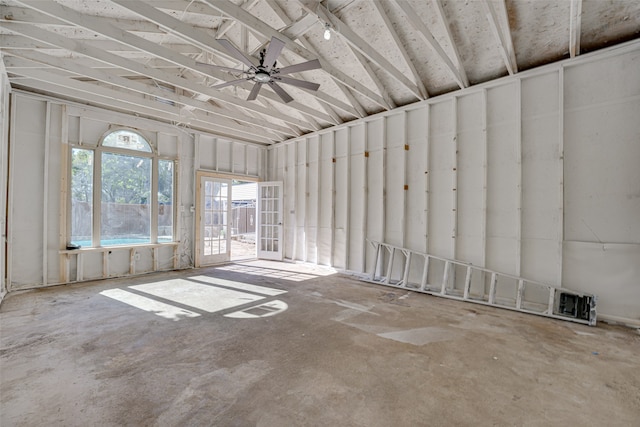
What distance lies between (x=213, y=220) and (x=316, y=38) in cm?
500

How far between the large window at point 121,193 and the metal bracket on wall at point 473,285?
199 inches

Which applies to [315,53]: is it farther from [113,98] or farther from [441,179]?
[113,98]

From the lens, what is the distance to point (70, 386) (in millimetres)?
2115

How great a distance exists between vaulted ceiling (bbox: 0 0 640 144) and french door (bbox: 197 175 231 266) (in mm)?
2216

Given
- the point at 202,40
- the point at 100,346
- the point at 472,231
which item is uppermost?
the point at 202,40

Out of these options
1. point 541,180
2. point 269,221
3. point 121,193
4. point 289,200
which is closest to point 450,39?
point 541,180

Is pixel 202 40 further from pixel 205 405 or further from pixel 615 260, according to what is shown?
pixel 615 260

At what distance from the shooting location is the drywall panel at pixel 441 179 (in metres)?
4.85

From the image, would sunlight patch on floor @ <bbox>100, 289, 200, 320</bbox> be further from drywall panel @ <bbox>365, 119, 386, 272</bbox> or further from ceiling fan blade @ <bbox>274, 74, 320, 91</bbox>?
drywall panel @ <bbox>365, 119, 386, 272</bbox>

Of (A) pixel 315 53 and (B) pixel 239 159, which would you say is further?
(B) pixel 239 159

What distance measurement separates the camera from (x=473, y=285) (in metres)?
4.58

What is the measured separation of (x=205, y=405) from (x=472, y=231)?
4.49 m

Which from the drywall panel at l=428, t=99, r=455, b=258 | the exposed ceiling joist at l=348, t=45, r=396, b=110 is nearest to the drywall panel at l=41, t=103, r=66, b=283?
the exposed ceiling joist at l=348, t=45, r=396, b=110

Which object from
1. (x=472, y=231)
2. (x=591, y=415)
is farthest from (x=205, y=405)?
(x=472, y=231)
